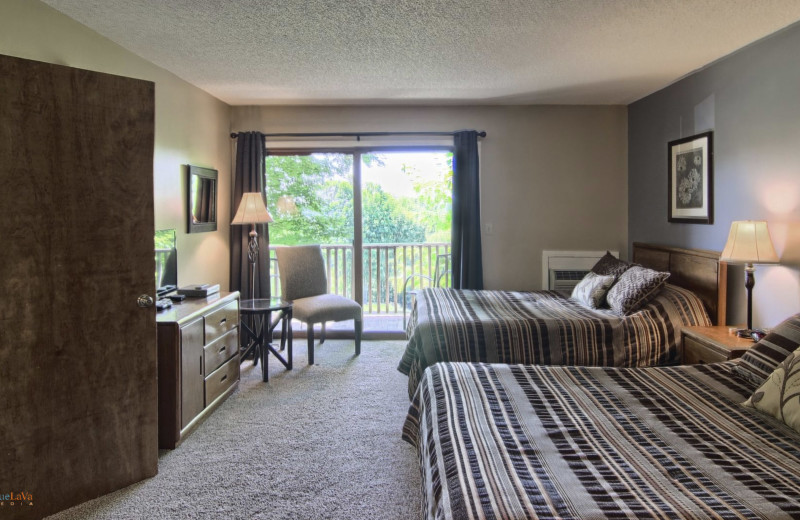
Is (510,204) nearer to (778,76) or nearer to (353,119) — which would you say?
(353,119)

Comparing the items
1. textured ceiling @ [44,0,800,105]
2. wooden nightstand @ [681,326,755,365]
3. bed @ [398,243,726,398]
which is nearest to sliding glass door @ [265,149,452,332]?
textured ceiling @ [44,0,800,105]

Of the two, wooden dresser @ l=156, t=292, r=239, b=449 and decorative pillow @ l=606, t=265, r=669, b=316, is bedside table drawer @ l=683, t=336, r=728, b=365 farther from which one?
wooden dresser @ l=156, t=292, r=239, b=449

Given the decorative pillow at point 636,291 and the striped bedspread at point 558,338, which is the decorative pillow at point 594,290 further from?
Result: the striped bedspread at point 558,338

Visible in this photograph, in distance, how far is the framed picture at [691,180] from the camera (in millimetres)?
3520

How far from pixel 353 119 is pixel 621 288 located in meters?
3.01

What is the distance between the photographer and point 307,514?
2107 mm

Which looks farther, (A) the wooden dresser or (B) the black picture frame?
(B) the black picture frame

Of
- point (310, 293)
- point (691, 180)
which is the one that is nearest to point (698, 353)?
point (691, 180)

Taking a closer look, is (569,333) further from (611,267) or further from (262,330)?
(262,330)

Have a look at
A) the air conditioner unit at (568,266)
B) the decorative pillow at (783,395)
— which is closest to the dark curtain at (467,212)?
the air conditioner unit at (568,266)

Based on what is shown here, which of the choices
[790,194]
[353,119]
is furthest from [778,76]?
[353,119]

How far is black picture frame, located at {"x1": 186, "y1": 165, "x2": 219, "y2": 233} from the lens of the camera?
3.94m

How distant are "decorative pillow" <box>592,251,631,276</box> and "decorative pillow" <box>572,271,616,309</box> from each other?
0.59 feet

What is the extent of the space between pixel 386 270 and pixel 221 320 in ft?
8.21
